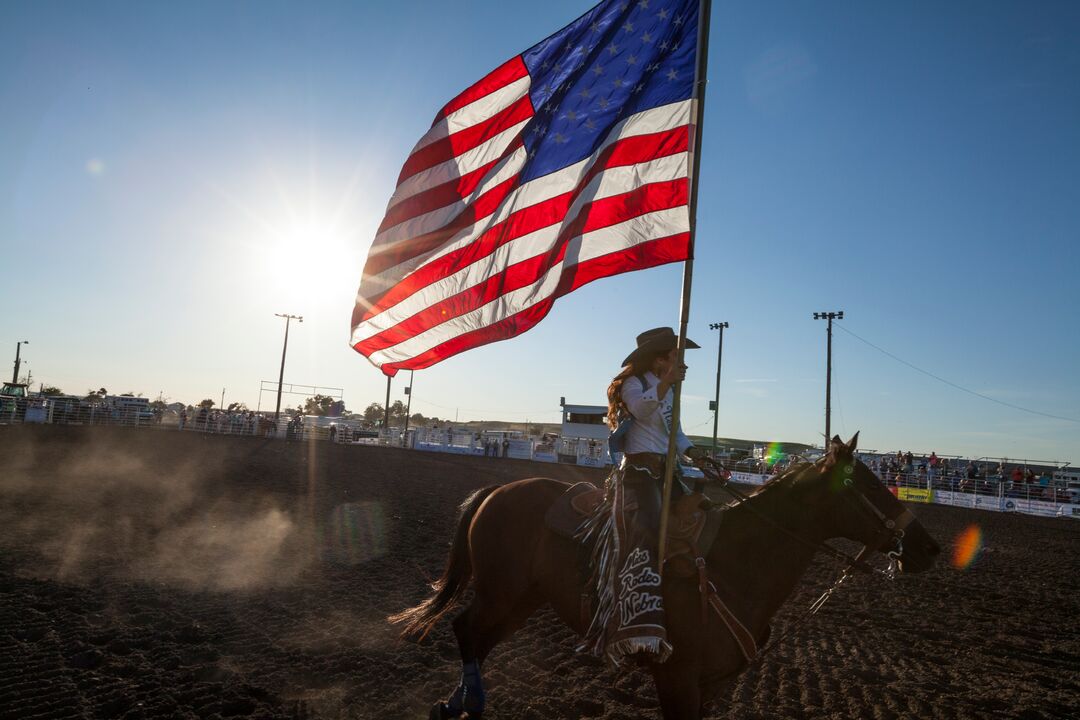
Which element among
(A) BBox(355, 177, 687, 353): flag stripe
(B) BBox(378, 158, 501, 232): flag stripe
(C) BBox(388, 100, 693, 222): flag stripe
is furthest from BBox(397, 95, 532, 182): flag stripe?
Answer: (A) BBox(355, 177, 687, 353): flag stripe

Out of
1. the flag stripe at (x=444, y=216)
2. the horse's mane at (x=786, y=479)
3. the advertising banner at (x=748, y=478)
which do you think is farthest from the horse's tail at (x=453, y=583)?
the advertising banner at (x=748, y=478)

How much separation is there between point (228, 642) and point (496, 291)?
160 inches

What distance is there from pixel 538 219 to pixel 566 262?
0.53 meters

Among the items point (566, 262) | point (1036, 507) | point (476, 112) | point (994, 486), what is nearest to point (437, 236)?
point (476, 112)

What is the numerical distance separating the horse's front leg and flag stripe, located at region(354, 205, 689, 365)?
8.67 feet

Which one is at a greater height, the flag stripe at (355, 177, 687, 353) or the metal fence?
the flag stripe at (355, 177, 687, 353)

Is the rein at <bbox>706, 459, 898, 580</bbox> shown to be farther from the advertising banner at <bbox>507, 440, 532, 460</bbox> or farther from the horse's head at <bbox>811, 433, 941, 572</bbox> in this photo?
the advertising banner at <bbox>507, 440, 532, 460</bbox>

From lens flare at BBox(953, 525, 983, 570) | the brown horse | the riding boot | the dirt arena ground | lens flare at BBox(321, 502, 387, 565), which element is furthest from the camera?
lens flare at BBox(953, 525, 983, 570)

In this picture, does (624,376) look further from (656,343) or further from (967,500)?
(967,500)

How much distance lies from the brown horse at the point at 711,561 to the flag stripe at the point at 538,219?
1920 millimetres

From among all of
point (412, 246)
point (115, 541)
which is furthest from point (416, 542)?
point (412, 246)

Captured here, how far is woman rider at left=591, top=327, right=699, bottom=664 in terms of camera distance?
3.54 metres

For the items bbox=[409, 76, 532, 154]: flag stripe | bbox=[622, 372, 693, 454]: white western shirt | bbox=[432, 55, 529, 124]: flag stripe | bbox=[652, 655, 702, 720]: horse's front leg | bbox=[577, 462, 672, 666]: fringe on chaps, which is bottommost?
bbox=[652, 655, 702, 720]: horse's front leg

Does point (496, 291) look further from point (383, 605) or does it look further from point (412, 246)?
point (383, 605)
